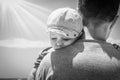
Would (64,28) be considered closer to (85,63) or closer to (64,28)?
(64,28)

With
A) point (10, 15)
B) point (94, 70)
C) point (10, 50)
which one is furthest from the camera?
point (10, 50)

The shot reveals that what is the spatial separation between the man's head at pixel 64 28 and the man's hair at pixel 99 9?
0.13ft

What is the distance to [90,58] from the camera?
0.60 metres

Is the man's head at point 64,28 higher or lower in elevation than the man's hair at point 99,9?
lower

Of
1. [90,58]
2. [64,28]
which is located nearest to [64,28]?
[64,28]

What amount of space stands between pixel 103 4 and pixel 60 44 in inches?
6.5

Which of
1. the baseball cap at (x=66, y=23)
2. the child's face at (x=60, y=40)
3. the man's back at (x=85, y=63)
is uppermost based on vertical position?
the baseball cap at (x=66, y=23)

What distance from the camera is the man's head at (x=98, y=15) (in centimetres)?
65

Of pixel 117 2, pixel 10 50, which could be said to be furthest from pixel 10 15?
pixel 117 2

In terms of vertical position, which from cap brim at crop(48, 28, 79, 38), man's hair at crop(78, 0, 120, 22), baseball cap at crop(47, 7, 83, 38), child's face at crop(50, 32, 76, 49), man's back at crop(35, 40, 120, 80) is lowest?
man's back at crop(35, 40, 120, 80)

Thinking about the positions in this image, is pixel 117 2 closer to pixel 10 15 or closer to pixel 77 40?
pixel 77 40

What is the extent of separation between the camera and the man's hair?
653 mm

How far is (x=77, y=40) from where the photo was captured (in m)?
0.65

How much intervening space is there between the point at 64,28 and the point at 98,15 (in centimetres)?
10
